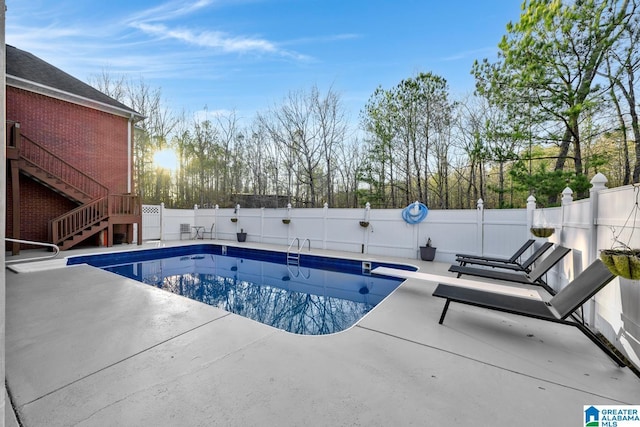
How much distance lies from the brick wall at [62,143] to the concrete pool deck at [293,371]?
7.21 m

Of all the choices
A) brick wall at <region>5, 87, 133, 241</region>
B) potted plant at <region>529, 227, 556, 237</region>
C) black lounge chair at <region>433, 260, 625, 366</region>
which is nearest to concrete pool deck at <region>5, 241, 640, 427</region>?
black lounge chair at <region>433, 260, 625, 366</region>

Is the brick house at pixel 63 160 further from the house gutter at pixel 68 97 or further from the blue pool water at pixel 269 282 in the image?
the blue pool water at pixel 269 282

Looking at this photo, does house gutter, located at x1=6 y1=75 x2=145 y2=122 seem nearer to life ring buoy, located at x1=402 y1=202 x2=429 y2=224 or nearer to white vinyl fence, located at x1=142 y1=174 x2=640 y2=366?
white vinyl fence, located at x1=142 y1=174 x2=640 y2=366

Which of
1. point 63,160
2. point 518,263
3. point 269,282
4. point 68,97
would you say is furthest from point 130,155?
point 518,263

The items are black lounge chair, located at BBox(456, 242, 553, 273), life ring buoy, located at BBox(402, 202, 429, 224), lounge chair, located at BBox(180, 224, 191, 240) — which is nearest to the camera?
black lounge chair, located at BBox(456, 242, 553, 273)

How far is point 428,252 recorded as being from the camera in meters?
7.47

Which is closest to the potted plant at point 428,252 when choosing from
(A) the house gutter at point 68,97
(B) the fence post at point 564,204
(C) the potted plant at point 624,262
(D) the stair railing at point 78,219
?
(B) the fence post at point 564,204

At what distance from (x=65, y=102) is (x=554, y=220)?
47.1 ft

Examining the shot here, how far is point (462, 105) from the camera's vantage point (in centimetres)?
1128

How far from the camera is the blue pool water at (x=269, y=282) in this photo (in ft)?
14.5

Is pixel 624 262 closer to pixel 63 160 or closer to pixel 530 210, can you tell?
pixel 530 210

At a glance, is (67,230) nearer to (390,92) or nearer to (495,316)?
(495,316)

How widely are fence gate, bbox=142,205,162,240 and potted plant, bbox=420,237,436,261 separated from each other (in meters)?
10.7

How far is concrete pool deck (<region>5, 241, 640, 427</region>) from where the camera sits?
171 centimetres
